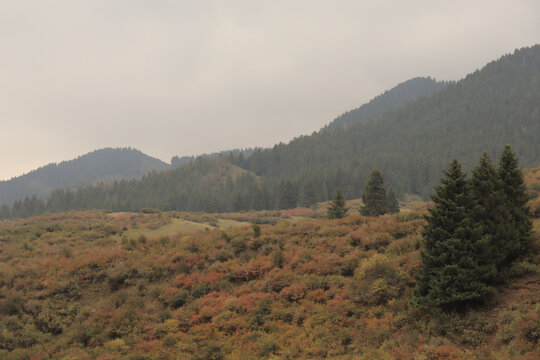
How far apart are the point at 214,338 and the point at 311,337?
14.5 feet

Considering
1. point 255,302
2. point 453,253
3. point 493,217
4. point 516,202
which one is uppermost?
point 516,202

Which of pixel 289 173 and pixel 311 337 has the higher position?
pixel 289 173

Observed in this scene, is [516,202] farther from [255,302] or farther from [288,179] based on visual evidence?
[288,179]

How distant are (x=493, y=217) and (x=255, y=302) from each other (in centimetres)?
1156

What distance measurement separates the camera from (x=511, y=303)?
12.4 metres

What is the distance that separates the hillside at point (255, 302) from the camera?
1227 cm

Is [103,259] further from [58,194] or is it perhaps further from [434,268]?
[58,194]

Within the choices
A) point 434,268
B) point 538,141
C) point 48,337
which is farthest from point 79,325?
point 538,141

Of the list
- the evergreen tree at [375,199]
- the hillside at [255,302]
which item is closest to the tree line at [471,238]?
the hillside at [255,302]

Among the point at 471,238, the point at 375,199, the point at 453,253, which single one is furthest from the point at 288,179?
the point at 453,253

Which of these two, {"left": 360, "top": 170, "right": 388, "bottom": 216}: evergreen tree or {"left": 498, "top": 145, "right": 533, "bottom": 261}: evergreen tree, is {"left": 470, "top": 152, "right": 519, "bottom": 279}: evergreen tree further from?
{"left": 360, "top": 170, "right": 388, "bottom": 216}: evergreen tree

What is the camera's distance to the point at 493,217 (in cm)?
1458

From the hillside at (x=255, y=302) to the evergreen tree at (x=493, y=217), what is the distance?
42.7 inches

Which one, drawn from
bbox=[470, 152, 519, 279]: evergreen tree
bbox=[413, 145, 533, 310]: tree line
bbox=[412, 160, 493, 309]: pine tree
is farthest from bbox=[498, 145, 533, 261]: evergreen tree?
bbox=[412, 160, 493, 309]: pine tree
